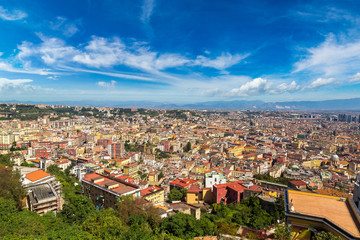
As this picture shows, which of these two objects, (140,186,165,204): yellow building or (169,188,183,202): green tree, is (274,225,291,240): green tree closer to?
(140,186,165,204): yellow building

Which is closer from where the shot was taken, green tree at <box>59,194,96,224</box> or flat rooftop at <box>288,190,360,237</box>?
Result: flat rooftop at <box>288,190,360,237</box>

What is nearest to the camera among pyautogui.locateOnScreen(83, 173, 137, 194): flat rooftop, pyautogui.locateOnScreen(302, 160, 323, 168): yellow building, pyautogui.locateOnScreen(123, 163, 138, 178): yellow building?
pyautogui.locateOnScreen(83, 173, 137, 194): flat rooftop

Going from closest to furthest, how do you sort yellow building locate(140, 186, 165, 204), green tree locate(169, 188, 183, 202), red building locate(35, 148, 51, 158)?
yellow building locate(140, 186, 165, 204), green tree locate(169, 188, 183, 202), red building locate(35, 148, 51, 158)

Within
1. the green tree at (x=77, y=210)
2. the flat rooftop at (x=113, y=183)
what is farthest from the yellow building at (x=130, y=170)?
the green tree at (x=77, y=210)

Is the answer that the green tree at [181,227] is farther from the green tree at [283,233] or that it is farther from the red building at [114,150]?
the red building at [114,150]

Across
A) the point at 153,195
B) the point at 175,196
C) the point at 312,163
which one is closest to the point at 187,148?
the point at 312,163

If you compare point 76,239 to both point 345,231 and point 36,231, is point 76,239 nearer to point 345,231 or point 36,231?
point 36,231

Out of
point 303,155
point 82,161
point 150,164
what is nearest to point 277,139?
point 303,155

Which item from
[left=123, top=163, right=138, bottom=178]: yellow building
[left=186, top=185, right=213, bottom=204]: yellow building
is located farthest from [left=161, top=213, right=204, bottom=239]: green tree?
[left=123, top=163, right=138, bottom=178]: yellow building

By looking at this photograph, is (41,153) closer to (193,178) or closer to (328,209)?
(193,178)
